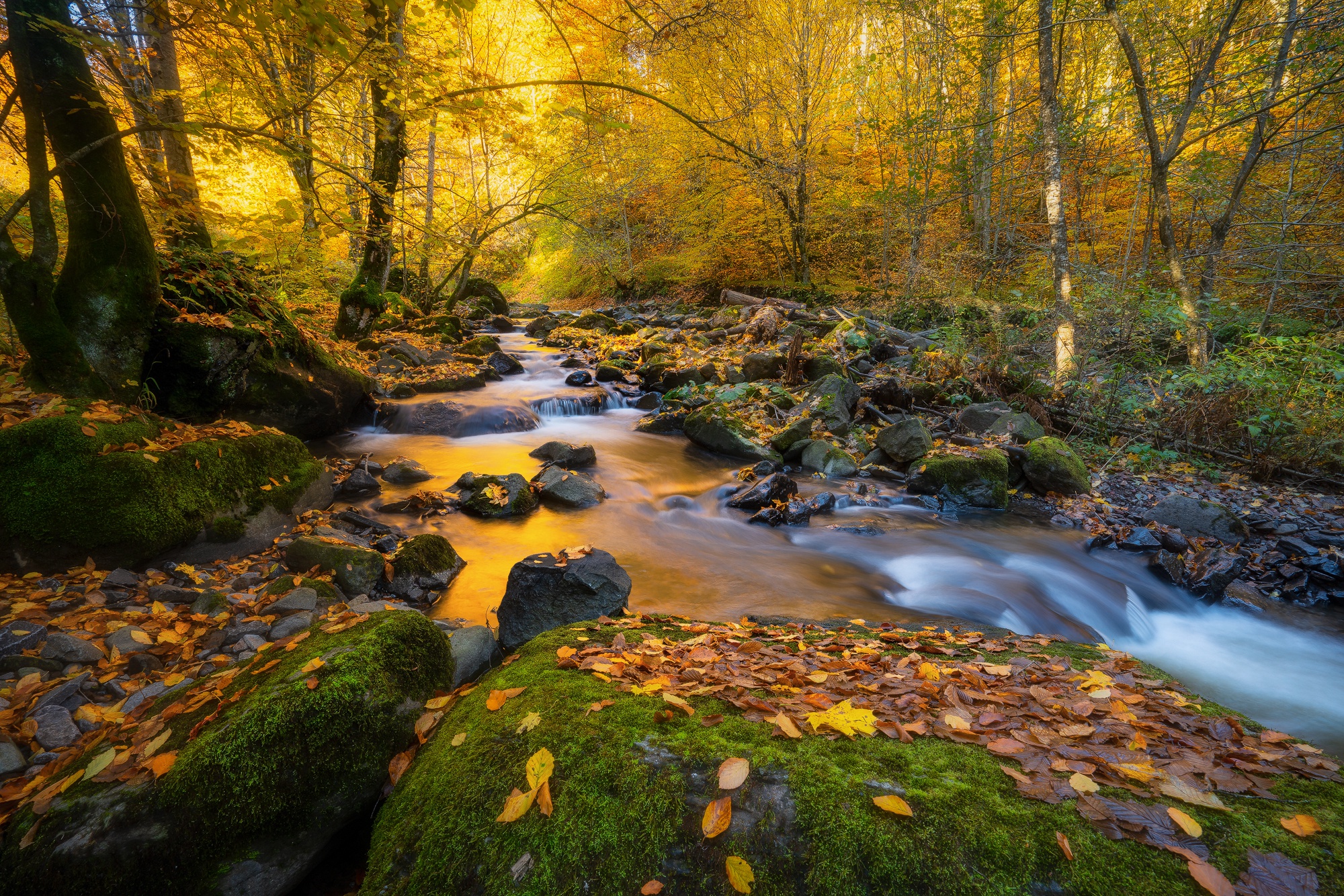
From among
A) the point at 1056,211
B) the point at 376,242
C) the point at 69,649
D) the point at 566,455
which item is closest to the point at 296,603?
the point at 69,649

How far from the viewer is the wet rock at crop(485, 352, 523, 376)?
13.5 m

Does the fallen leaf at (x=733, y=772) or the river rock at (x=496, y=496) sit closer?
the fallen leaf at (x=733, y=772)

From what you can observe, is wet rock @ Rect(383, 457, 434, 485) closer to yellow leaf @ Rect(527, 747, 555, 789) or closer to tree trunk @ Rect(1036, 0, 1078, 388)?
yellow leaf @ Rect(527, 747, 555, 789)

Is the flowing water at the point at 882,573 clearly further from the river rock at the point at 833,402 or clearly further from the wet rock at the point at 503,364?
the wet rock at the point at 503,364

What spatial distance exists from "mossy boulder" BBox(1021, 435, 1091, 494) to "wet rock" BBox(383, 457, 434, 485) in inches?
332

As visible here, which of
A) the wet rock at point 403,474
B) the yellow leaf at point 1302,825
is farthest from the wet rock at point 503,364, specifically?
the yellow leaf at point 1302,825

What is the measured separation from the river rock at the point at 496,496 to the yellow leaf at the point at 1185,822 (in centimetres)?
607

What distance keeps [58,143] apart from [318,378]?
4.12 meters

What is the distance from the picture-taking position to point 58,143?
4.29m

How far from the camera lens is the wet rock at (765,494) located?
7.39 meters

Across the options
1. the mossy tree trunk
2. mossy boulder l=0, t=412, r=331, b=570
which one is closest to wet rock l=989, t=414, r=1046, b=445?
the mossy tree trunk

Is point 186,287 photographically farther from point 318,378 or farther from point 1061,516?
point 1061,516

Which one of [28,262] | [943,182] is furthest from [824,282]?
[28,262]

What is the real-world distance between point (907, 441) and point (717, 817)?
311 inches
